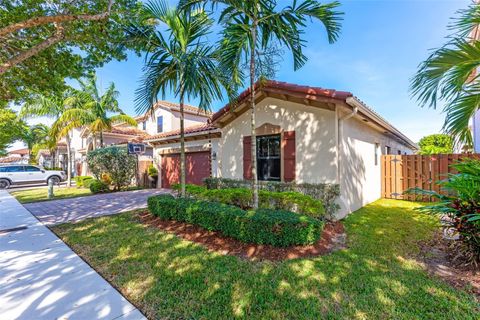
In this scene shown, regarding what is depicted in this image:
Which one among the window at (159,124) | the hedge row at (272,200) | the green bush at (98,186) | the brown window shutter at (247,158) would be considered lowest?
the green bush at (98,186)

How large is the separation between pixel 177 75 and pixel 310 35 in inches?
154

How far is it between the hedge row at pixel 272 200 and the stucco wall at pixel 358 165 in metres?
1.70

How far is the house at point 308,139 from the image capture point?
661cm

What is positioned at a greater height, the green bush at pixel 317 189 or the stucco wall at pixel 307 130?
the stucco wall at pixel 307 130

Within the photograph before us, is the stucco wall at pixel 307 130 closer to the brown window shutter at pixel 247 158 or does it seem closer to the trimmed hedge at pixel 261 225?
the brown window shutter at pixel 247 158

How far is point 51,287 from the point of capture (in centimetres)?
329

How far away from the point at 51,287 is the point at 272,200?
481 centimetres

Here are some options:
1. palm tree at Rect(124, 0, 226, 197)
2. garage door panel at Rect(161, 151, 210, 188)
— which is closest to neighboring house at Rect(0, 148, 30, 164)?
garage door panel at Rect(161, 151, 210, 188)

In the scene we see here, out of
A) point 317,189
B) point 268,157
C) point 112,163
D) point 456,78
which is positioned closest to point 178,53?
point 268,157

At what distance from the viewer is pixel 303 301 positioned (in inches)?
112

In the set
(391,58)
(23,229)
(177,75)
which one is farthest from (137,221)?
(391,58)

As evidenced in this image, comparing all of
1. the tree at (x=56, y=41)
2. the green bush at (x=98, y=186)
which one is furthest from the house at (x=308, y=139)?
the green bush at (x=98, y=186)

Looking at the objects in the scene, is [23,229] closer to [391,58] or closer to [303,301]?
[303,301]

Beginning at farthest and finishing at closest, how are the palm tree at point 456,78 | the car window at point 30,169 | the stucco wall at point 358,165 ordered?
the car window at point 30,169
the stucco wall at point 358,165
the palm tree at point 456,78
